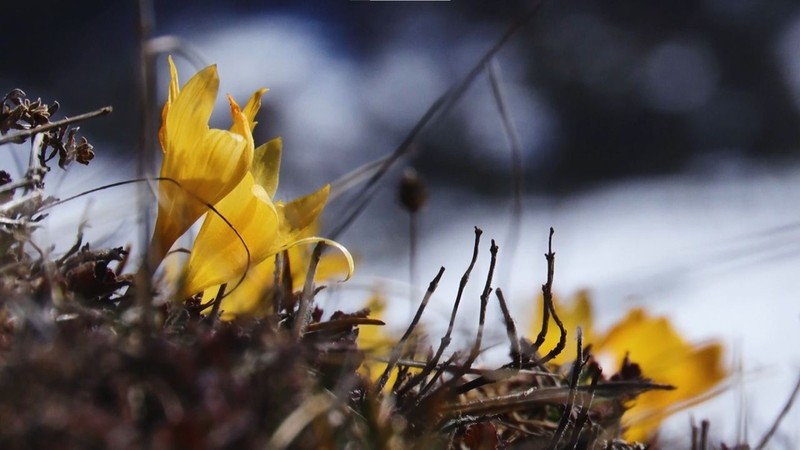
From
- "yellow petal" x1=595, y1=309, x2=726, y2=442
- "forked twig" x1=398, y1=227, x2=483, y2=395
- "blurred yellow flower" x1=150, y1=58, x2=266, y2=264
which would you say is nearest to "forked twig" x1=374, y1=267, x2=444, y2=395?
"forked twig" x1=398, y1=227, x2=483, y2=395

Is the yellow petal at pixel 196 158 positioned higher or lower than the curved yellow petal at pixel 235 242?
higher

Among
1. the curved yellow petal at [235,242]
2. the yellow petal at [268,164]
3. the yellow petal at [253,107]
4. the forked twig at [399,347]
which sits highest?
the yellow petal at [253,107]

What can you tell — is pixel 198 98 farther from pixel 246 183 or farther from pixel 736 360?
pixel 736 360

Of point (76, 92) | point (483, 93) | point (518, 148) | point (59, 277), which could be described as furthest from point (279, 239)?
point (483, 93)

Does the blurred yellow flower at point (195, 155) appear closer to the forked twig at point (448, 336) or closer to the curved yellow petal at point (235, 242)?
the curved yellow petal at point (235, 242)

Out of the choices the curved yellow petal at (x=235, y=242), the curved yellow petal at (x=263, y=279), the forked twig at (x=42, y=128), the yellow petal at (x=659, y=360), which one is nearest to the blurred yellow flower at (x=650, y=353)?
the yellow petal at (x=659, y=360)

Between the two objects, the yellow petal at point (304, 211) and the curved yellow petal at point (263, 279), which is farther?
the curved yellow petal at point (263, 279)
